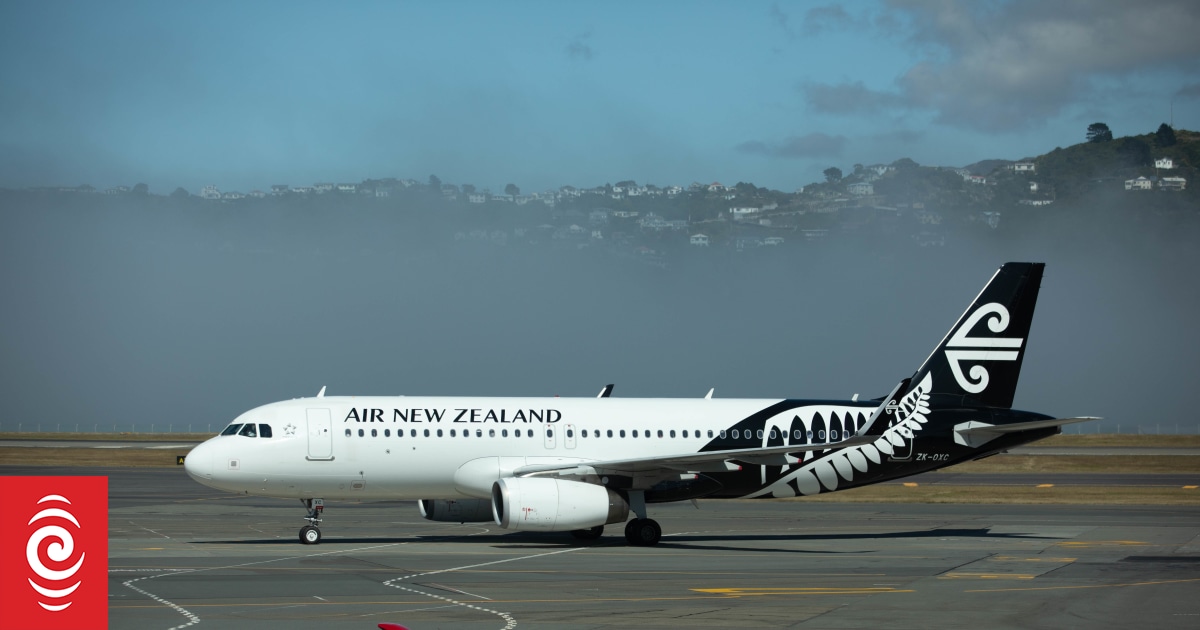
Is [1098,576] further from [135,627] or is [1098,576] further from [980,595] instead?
[135,627]

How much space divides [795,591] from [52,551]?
15.4 meters

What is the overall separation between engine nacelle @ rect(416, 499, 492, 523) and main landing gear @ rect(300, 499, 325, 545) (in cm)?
297

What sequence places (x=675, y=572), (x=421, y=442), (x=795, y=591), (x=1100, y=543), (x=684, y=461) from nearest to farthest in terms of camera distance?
(x=795, y=591) → (x=675, y=572) → (x=684, y=461) → (x=1100, y=543) → (x=421, y=442)

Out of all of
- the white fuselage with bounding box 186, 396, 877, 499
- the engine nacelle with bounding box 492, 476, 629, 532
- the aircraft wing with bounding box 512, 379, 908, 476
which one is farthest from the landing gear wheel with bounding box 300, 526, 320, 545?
the aircraft wing with bounding box 512, 379, 908, 476

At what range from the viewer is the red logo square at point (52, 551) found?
8.84m

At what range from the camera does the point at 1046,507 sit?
141ft

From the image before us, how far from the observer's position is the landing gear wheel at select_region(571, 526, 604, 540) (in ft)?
106

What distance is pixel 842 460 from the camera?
33344mm

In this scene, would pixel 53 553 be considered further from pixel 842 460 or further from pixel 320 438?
pixel 842 460

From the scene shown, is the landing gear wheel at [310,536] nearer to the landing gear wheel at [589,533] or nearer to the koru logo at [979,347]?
the landing gear wheel at [589,533]

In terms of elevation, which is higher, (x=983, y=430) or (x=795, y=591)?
(x=983, y=430)

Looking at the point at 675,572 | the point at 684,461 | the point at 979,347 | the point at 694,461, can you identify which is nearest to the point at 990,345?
the point at 979,347

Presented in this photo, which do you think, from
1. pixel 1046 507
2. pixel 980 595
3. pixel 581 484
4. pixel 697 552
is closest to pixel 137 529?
pixel 581 484

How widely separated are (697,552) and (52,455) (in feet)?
179
